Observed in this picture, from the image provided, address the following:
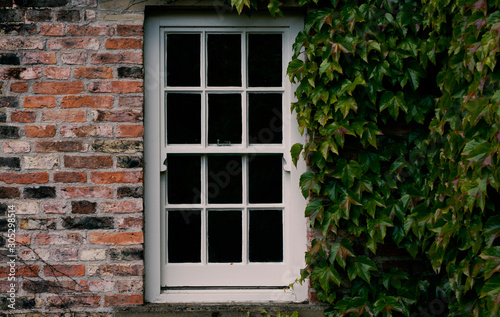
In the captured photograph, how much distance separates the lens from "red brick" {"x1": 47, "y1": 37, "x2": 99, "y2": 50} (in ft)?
9.29

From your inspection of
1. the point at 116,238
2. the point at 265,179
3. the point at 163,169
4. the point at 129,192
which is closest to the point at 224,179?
the point at 265,179

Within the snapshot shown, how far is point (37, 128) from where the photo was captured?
2824 mm

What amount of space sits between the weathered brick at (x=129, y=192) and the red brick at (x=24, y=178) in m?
0.45

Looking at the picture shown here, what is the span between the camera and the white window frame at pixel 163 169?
290 cm

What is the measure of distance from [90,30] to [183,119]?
778 mm

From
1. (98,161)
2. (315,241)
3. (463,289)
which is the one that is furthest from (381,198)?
(98,161)

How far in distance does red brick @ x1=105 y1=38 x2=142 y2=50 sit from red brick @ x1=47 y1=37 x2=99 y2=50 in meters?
0.08

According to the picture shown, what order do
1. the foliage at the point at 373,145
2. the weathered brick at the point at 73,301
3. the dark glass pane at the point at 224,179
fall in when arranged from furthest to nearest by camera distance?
1. the dark glass pane at the point at 224,179
2. the weathered brick at the point at 73,301
3. the foliage at the point at 373,145

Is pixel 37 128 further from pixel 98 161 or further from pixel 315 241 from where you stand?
pixel 315 241

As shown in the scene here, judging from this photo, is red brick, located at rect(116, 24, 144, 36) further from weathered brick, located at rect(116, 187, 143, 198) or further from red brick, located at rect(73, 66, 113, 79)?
weathered brick, located at rect(116, 187, 143, 198)

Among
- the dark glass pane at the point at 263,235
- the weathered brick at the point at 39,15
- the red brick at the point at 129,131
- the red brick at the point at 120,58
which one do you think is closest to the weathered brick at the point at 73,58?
the red brick at the point at 120,58

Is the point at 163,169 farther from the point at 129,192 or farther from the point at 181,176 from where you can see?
the point at 129,192

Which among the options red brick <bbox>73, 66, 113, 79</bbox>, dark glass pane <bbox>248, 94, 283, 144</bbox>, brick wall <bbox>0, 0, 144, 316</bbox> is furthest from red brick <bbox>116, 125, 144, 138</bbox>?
dark glass pane <bbox>248, 94, 283, 144</bbox>

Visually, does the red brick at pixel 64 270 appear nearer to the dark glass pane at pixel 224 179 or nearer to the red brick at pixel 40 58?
the dark glass pane at pixel 224 179
